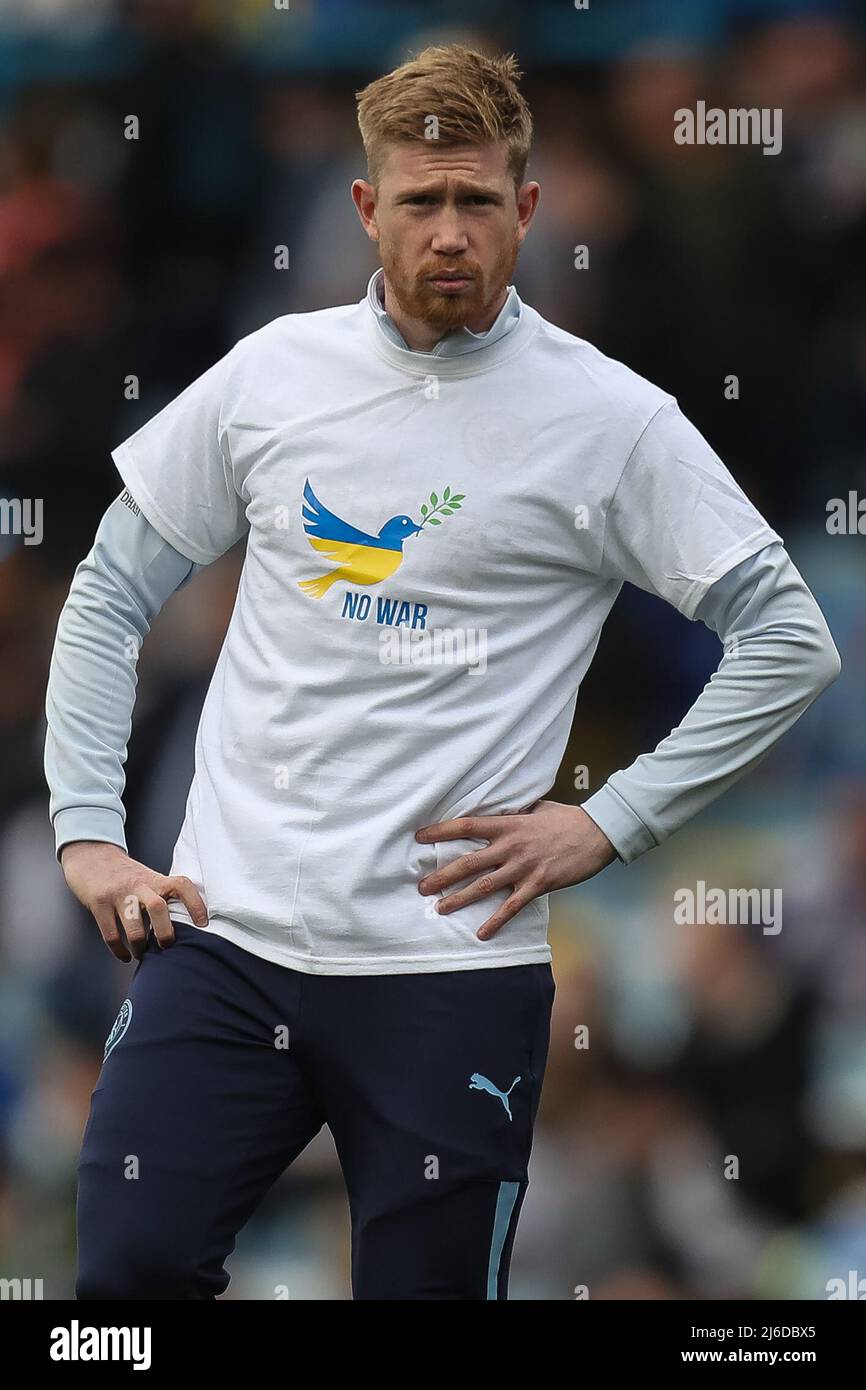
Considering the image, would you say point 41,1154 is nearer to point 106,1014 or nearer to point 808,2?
point 106,1014

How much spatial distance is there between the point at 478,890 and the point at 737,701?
0.39 m

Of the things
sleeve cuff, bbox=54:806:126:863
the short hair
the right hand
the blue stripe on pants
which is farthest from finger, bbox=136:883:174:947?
the short hair

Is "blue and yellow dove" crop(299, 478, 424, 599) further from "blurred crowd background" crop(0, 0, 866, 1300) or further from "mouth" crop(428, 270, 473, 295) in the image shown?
"blurred crowd background" crop(0, 0, 866, 1300)

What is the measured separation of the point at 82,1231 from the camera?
1.94 meters

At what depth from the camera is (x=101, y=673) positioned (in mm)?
2143

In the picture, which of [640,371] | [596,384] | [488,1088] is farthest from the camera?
[640,371]

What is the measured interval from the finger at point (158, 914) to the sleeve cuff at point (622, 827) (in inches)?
20.5

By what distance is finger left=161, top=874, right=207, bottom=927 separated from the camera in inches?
79.2

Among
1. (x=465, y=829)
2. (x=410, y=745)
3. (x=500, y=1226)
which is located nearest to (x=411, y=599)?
(x=410, y=745)

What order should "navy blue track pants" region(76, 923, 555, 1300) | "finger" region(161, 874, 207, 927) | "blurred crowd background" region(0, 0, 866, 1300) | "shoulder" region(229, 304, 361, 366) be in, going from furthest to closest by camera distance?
"blurred crowd background" region(0, 0, 866, 1300), "shoulder" region(229, 304, 361, 366), "finger" region(161, 874, 207, 927), "navy blue track pants" region(76, 923, 555, 1300)

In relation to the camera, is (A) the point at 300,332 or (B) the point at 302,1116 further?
(A) the point at 300,332

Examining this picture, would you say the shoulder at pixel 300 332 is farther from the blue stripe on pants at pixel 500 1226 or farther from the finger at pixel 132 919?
the blue stripe on pants at pixel 500 1226

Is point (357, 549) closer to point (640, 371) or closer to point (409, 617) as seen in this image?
point (409, 617)

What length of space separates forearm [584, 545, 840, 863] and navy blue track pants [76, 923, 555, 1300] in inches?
10.8
